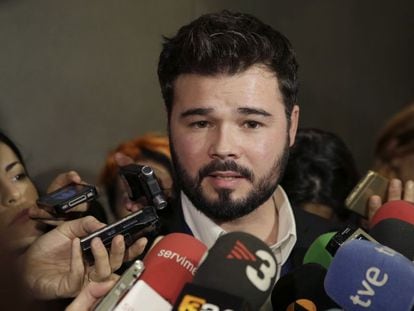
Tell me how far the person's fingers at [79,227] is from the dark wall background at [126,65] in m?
0.62

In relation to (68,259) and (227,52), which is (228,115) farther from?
(68,259)

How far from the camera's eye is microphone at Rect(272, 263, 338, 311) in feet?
2.60

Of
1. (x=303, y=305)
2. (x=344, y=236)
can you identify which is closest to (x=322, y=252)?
(x=344, y=236)

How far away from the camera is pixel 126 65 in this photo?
1.90 m

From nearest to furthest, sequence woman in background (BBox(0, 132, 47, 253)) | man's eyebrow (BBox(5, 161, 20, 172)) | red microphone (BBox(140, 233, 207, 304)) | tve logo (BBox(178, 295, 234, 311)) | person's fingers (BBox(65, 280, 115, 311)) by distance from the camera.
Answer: tve logo (BBox(178, 295, 234, 311))
red microphone (BBox(140, 233, 207, 304))
person's fingers (BBox(65, 280, 115, 311))
woman in background (BBox(0, 132, 47, 253))
man's eyebrow (BBox(5, 161, 20, 172))

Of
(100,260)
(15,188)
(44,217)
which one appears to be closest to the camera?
(100,260)

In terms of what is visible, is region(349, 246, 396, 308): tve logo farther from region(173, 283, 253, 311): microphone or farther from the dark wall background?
the dark wall background

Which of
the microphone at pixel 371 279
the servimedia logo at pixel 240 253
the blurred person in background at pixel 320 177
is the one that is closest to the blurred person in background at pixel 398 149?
the blurred person in background at pixel 320 177

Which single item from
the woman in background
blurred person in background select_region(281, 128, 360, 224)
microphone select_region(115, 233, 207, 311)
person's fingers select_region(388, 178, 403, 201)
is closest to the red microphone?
microphone select_region(115, 233, 207, 311)

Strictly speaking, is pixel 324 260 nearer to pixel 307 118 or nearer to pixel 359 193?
pixel 359 193

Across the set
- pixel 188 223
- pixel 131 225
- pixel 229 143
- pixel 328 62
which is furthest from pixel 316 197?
pixel 328 62

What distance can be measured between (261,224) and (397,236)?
401mm

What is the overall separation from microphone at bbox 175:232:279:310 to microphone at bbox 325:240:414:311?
0.10m

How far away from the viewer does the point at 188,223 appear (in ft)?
4.03
